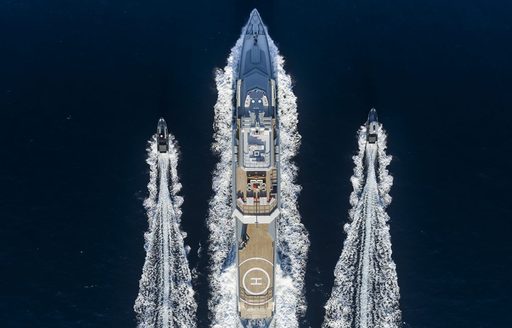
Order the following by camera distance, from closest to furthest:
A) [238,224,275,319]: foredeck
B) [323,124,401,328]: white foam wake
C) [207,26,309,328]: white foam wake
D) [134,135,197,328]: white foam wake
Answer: [238,224,275,319]: foredeck < [323,124,401,328]: white foam wake < [134,135,197,328]: white foam wake < [207,26,309,328]: white foam wake

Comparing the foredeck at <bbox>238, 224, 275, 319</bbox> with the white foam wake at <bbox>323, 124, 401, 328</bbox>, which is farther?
the white foam wake at <bbox>323, 124, 401, 328</bbox>

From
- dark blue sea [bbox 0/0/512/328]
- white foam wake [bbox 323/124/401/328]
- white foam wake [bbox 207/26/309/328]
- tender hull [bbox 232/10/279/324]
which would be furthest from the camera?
dark blue sea [bbox 0/0/512/328]

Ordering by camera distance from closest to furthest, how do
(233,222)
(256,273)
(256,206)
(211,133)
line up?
1. (256,206)
2. (256,273)
3. (233,222)
4. (211,133)

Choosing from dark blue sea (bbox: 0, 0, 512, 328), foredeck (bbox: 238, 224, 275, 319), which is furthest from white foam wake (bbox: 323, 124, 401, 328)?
foredeck (bbox: 238, 224, 275, 319)

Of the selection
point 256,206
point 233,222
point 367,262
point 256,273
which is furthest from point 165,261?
point 367,262

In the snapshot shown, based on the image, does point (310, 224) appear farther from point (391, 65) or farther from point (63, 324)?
point (63, 324)

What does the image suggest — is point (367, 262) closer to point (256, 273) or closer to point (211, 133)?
point (256, 273)

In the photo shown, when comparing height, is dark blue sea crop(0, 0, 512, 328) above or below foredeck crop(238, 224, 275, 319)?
above

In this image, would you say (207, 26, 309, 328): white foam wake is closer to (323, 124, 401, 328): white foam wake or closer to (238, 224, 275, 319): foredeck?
(238, 224, 275, 319): foredeck
